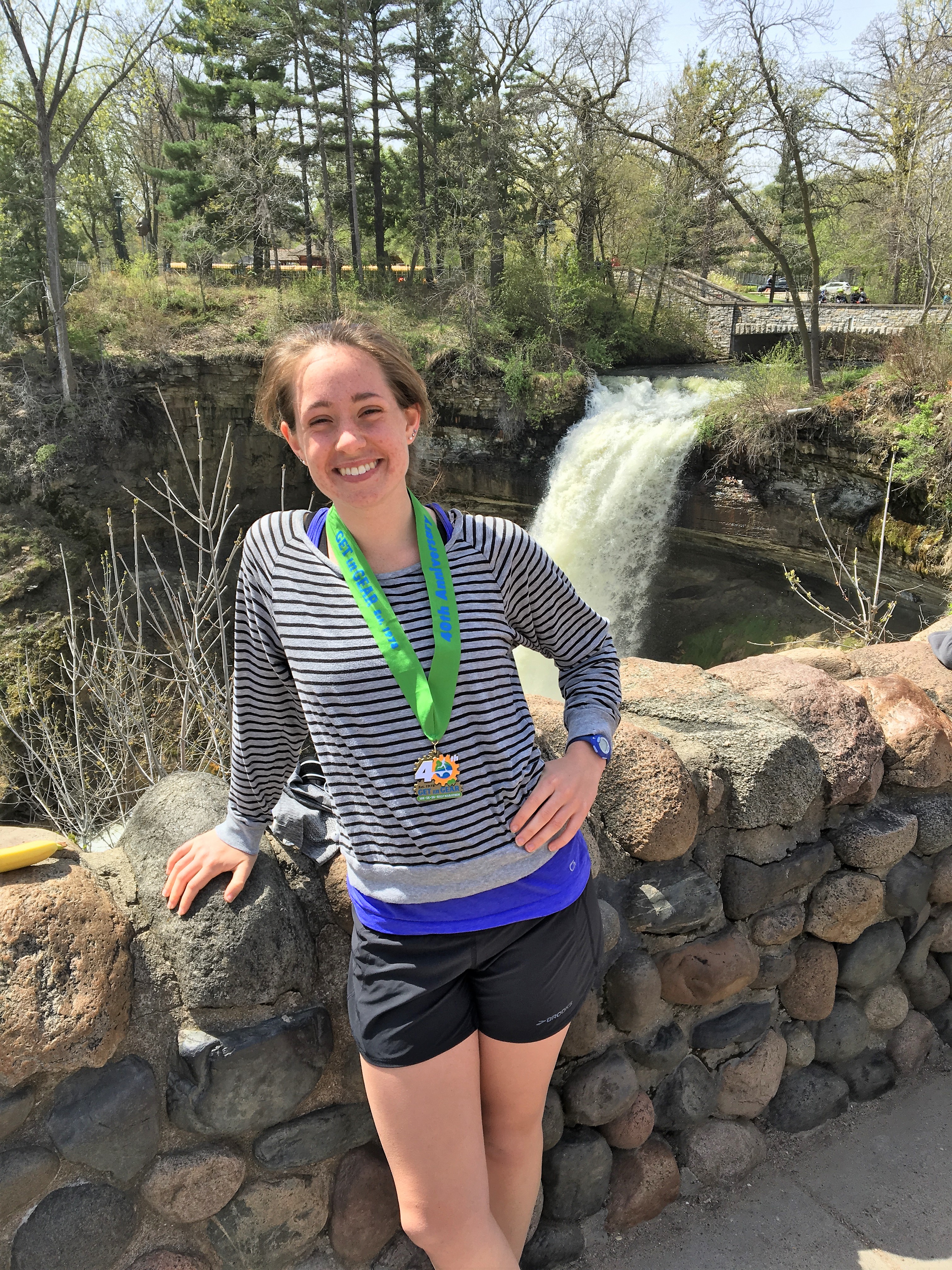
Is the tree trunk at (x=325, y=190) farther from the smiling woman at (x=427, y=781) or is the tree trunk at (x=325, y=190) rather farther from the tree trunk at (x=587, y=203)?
the smiling woman at (x=427, y=781)

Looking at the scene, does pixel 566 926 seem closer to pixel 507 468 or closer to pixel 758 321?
pixel 507 468

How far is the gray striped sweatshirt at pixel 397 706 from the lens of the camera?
3.70 ft

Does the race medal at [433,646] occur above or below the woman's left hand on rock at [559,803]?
above

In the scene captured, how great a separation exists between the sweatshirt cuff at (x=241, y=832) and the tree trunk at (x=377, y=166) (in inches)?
842

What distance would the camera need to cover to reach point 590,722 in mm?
1293

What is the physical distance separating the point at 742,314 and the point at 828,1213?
2092 centimetres

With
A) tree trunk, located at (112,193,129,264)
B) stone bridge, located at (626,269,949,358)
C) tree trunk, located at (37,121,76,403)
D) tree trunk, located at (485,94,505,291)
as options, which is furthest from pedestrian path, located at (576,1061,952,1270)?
tree trunk, located at (112,193,129,264)

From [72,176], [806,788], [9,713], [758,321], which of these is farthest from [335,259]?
[806,788]

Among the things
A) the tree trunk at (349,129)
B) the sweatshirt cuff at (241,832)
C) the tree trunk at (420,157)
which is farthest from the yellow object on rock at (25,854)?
the tree trunk at (420,157)

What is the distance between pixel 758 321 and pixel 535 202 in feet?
20.0

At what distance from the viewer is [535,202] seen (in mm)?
20312

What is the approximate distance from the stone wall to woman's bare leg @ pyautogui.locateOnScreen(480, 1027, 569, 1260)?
0.26 m

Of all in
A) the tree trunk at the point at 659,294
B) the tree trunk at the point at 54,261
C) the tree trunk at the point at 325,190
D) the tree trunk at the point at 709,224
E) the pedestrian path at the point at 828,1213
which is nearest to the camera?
the pedestrian path at the point at 828,1213

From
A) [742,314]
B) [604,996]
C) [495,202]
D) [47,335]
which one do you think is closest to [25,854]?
[604,996]
